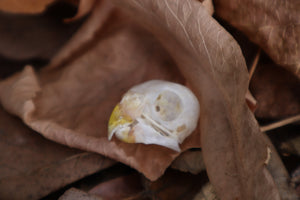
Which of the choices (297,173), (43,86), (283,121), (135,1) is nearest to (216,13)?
(135,1)

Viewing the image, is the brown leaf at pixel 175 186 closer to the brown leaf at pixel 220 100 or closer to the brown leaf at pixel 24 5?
the brown leaf at pixel 220 100

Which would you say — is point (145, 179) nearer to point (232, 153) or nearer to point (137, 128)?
point (137, 128)

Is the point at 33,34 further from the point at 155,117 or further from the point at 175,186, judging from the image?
the point at 175,186

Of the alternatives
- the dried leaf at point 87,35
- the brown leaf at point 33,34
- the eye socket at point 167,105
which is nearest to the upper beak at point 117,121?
the eye socket at point 167,105

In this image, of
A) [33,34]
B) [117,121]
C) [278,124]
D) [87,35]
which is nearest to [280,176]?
[278,124]

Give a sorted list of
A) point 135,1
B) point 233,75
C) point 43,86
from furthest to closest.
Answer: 1. point 43,86
2. point 135,1
3. point 233,75

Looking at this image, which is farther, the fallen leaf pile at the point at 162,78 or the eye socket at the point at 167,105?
the eye socket at the point at 167,105

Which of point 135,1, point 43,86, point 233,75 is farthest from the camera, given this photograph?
point 43,86
